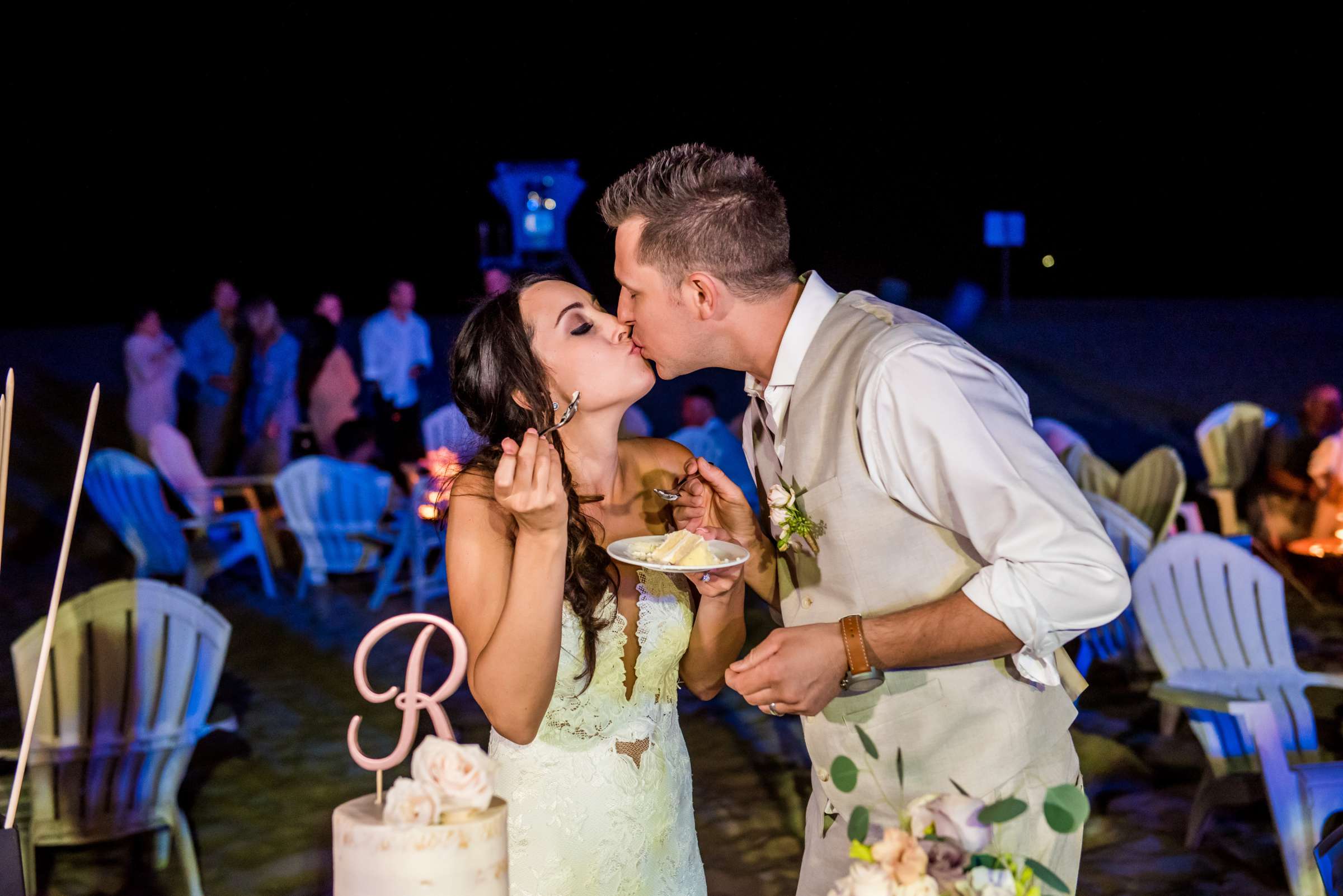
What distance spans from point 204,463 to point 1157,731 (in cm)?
757

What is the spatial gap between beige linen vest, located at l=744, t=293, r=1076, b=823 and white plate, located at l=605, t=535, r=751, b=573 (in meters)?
0.12

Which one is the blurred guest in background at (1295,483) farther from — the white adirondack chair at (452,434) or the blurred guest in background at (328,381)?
the blurred guest in background at (328,381)

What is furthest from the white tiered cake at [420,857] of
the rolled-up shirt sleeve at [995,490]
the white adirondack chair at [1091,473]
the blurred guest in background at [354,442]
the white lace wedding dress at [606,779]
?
the blurred guest in background at [354,442]

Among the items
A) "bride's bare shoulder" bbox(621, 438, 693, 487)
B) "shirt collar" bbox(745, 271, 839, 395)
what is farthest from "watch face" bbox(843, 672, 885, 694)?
"bride's bare shoulder" bbox(621, 438, 693, 487)

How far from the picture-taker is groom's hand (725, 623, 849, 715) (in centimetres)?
160

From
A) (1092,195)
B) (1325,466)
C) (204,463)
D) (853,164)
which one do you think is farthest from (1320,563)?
(1092,195)

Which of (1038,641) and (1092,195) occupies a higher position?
(1092,195)

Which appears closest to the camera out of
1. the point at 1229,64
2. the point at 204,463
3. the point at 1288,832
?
the point at 1288,832

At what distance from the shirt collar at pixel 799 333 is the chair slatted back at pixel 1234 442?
6585mm

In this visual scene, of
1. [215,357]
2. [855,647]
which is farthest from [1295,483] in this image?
[215,357]

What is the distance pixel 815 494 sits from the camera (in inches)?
72.2

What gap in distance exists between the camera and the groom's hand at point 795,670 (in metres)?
1.60

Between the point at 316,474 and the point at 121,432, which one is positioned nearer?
the point at 316,474

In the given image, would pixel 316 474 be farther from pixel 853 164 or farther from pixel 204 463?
pixel 853 164
